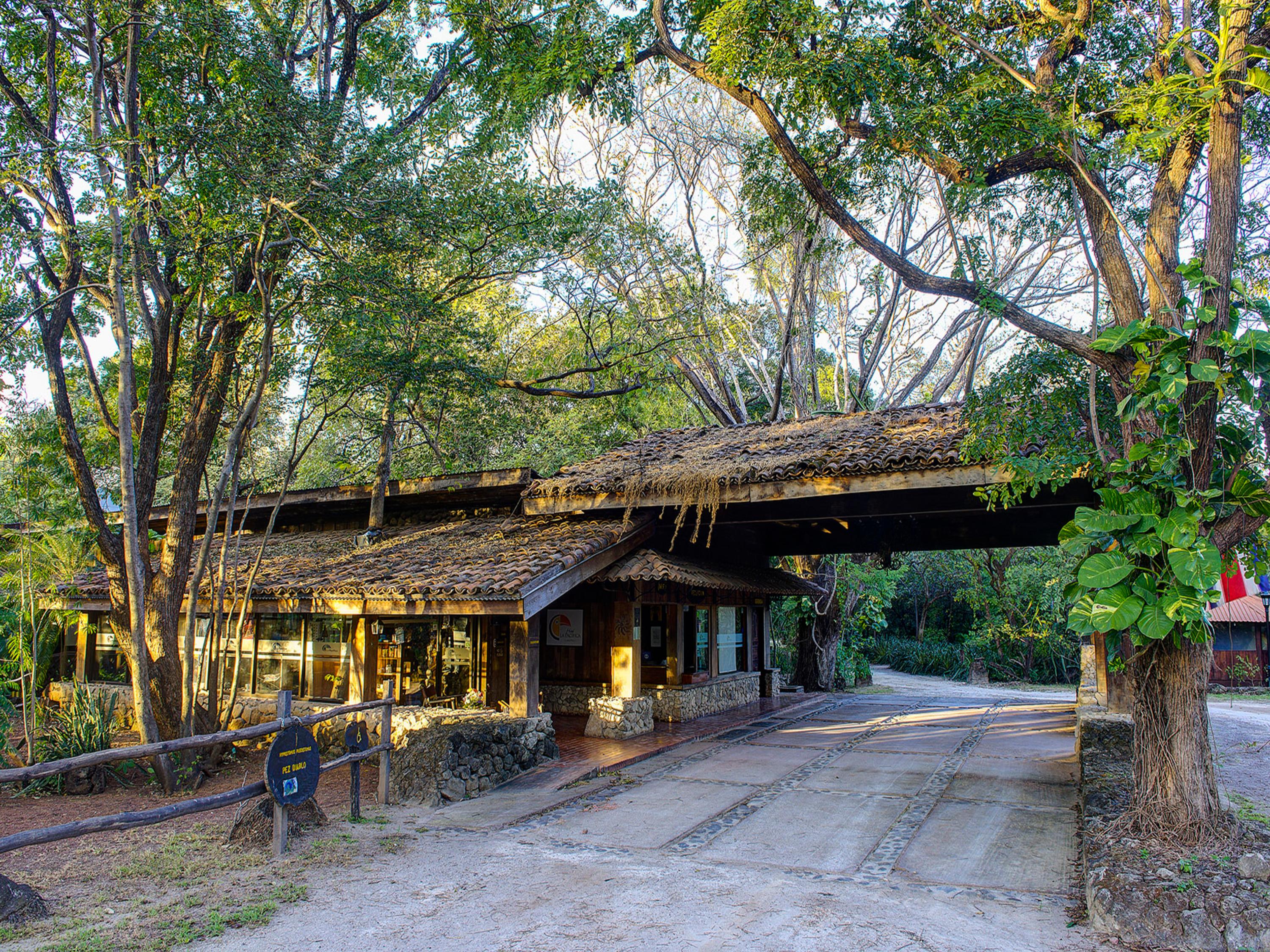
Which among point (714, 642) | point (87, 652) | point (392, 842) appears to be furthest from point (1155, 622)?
point (87, 652)

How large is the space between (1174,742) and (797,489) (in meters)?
5.22

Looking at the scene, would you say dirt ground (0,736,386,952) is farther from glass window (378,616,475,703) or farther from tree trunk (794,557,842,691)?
tree trunk (794,557,842,691)

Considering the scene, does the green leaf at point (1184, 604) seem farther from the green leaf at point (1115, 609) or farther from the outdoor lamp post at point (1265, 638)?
the outdoor lamp post at point (1265, 638)

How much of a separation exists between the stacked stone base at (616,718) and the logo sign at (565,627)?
1749mm

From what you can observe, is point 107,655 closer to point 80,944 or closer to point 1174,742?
point 80,944

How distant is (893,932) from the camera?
4688mm

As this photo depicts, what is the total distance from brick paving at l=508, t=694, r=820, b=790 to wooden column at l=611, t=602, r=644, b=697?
71 cm

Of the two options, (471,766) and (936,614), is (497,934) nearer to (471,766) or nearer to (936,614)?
(471,766)

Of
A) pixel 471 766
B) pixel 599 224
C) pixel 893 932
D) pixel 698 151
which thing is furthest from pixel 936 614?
pixel 893 932

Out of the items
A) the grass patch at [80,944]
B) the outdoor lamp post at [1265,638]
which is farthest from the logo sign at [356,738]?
the outdoor lamp post at [1265,638]

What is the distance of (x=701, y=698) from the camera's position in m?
13.6

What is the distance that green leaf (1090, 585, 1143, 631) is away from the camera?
16.8 feet

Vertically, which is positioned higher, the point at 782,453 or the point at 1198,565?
the point at 782,453

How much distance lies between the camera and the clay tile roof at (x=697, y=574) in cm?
1070
